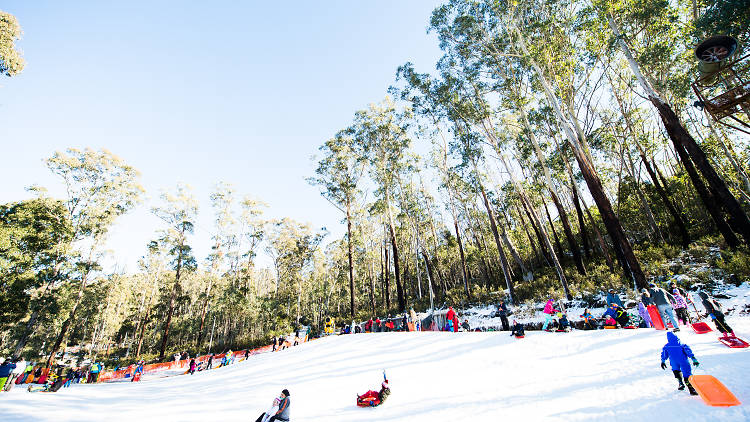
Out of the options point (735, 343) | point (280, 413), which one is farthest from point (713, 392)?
point (280, 413)

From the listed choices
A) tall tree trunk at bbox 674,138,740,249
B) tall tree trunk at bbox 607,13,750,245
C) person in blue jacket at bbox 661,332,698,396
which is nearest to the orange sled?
person in blue jacket at bbox 661,332,698,396

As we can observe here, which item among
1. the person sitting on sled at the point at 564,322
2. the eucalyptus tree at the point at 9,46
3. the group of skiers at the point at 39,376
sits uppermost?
the eucalyptus tree at the point at 9,46

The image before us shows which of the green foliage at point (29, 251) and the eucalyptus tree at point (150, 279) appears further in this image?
the eucalyptus tree at point (150, 279)

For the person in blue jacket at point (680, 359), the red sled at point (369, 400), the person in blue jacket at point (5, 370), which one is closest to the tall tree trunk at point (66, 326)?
the person in blue jacket at point (5, 370)

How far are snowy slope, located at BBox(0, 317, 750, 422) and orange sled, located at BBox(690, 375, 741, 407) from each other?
0.35 ft

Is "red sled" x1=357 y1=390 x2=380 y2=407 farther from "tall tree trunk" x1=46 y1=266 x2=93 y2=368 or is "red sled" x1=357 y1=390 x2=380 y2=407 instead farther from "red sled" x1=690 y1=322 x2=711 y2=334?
"tall tree trunk" x1=46 y1=266 x2=93 y2=368

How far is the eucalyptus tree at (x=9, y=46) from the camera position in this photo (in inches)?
366

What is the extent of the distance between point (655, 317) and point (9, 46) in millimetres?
21225

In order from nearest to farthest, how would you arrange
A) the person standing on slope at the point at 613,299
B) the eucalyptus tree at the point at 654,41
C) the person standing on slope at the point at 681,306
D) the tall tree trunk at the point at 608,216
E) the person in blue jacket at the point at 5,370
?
1. the person standing on slope at the point at 681,306
2. the person in blue jacket at the point at 5,370
3. the person standing on slope at the point at 613,299
4. the tall tree trunk at the point at 608,216
5. the eucalyptus tree at the point at 654,41

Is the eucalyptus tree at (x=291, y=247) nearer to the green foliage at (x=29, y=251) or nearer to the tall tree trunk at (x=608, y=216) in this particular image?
the green foliage at (x=29, y=251)

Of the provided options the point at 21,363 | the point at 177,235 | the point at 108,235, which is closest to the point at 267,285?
the point at 177,235

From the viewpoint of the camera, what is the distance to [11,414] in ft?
22.0

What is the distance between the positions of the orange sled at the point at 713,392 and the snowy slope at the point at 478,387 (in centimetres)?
11

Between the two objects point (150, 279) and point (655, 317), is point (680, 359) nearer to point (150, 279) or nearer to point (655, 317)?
point (655, 317)
